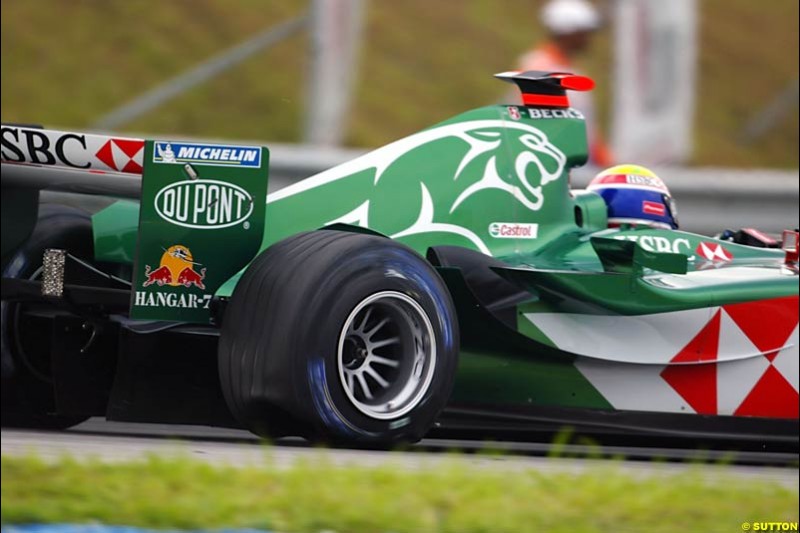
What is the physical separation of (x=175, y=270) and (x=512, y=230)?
1328 millimetres

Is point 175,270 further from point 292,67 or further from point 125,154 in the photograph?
point 292,67

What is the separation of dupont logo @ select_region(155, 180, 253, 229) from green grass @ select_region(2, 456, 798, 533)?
32.8 inches

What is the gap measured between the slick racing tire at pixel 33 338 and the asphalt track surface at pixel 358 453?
0.32 ft

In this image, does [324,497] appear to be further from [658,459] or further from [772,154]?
[772,154]

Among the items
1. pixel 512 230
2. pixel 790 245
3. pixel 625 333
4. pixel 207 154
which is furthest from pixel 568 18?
pixel 207 154

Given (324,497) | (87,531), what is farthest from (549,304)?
(87,531)

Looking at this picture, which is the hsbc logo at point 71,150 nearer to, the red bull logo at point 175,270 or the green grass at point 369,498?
the red bull logo at point 175,270

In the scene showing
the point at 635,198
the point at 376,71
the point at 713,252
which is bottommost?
the point at 713,252

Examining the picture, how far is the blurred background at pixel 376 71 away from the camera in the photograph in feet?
28.9

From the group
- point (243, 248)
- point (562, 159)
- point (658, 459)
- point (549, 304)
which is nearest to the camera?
point (243, 248)

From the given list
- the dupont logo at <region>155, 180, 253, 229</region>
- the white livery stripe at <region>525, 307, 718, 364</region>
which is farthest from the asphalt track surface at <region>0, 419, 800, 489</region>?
the dupont logo at <region>155, 180, 253, 229</region>

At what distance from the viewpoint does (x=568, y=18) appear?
25.3 ft

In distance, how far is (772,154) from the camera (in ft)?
58.6

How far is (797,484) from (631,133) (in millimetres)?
3768
